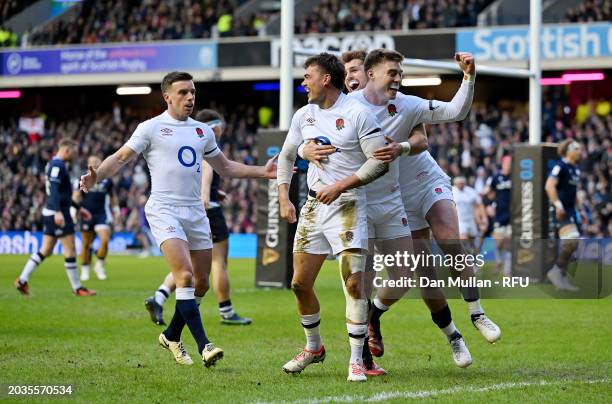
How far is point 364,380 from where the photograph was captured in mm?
7953

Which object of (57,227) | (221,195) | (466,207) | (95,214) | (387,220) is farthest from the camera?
(466,207)

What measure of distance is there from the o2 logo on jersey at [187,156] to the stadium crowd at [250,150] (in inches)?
779

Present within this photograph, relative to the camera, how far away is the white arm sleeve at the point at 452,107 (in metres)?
8.46

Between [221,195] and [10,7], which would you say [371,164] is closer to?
[221,195]

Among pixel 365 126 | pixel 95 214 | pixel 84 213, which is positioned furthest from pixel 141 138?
pixel 95 214

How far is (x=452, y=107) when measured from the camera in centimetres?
855

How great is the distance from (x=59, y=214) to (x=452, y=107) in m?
9.30

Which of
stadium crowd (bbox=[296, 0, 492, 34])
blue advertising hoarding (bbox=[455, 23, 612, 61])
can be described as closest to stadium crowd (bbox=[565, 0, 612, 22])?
blue advertising hoarding (bbox=[455, 23, 612, 61])

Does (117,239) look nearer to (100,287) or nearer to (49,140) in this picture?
(49,140)

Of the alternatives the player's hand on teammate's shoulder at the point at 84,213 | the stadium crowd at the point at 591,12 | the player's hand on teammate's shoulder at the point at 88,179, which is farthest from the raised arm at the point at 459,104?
the stadium crowd at the point at 591,12

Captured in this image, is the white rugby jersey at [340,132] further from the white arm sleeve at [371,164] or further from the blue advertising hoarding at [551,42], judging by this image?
the blue advertising hoarding at [551,42]

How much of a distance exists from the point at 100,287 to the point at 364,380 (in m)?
11.9

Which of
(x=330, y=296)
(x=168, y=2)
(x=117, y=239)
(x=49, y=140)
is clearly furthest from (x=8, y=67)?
(x=330, y=296)

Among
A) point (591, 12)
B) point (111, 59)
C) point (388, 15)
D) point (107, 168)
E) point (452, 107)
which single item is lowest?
point (107, 168)
